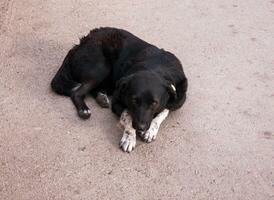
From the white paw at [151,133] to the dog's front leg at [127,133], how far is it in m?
0.09

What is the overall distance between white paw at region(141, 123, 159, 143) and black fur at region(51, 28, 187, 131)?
12cm

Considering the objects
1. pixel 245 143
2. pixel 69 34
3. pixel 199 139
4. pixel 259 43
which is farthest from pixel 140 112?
pixel 259 43

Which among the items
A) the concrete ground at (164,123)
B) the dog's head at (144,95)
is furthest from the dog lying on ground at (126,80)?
the concrete ground at (164,123)

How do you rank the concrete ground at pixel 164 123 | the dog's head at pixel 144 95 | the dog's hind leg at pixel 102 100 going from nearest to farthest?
the concrete ground at pixel 164 123
the dog's head at pixel 144 95
the dog's hind leg at pixel 102 100

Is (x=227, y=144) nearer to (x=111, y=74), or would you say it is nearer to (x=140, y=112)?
(x=140, y=112)

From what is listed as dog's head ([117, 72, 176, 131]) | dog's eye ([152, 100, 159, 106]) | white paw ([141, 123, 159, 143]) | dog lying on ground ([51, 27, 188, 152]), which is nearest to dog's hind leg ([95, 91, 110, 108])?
dog lying on ground ([51, 27, 188, 152])

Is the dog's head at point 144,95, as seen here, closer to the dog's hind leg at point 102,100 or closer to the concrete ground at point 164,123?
the concrete ground at point 164,123

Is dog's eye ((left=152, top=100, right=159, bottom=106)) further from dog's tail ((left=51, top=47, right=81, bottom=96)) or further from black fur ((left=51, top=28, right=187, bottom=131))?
dog's tail ((left=51, top=47, right=81, bottom=96))

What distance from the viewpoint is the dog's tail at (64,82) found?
14.3ft

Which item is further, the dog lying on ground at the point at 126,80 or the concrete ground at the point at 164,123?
the dog lying on ground at the point at 126,80

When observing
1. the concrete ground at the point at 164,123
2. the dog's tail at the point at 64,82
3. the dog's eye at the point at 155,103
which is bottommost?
the concrete ground at the point at 164,123

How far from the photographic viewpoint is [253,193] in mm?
3574

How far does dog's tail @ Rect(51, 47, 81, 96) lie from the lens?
4.35 meters

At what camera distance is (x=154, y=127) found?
4000 mm
